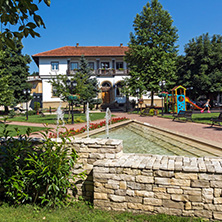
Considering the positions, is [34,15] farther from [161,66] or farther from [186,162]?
[161,66]

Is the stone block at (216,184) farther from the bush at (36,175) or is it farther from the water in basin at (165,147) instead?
the water in basin at (165,147)

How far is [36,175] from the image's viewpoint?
3.93 metres

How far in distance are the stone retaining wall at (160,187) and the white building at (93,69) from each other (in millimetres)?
30451

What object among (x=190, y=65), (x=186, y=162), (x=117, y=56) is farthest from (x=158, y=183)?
(x=117, y=56)

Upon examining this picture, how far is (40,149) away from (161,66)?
72.5 ft

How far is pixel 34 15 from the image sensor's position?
292 centimetres

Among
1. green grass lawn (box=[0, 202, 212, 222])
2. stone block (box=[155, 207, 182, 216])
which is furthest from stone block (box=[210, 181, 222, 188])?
stone block (box=[155, 207, 182, 216])

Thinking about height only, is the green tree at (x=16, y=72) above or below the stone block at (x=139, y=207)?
above

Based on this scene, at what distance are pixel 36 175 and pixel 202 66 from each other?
29.8 metres

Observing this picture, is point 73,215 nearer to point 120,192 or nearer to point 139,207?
point 120,192

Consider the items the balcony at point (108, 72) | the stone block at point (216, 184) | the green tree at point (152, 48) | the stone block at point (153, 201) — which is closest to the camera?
the stone block at point (216, 184)

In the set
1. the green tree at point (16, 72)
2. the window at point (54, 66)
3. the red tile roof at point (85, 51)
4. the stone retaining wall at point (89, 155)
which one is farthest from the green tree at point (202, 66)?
the stone retaining wall at point (89, 155)

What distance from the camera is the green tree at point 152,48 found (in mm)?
24828

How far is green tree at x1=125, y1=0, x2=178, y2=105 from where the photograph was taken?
24.8 m
